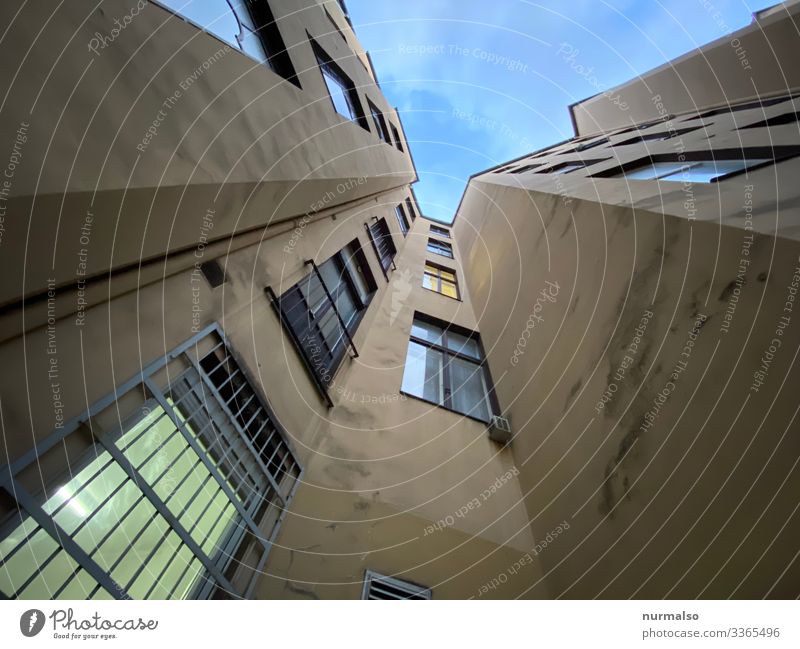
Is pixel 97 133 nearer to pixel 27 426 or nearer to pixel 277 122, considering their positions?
pixel 27 426

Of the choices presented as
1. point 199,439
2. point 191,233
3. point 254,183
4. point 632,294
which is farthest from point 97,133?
point 632,294

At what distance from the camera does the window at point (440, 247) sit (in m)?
17.6

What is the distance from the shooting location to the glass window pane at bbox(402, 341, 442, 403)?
674cm

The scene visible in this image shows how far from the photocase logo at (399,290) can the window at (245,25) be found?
486 cm

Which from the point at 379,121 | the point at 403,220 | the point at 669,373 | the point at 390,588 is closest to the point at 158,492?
the point at 390,588

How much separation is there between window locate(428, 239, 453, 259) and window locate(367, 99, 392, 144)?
516 centimetres

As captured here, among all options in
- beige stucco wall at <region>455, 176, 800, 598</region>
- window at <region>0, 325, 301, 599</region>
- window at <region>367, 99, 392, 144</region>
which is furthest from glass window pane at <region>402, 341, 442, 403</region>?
window at <region>367, 99, 392, 144</region>

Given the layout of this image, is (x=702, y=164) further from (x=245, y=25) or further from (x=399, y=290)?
(x=399, y=290)

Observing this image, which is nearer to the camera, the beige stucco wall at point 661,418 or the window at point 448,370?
the beige stucco wall at point 661,418

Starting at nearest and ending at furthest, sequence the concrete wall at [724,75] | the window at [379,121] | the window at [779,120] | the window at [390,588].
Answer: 1. the window at [390,588]
2. the window at [779,120]
3. the concrete wall at [724,75]
4. the window at [379,121]

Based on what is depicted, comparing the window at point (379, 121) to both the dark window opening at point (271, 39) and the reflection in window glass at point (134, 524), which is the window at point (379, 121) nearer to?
the dark window opening at point (271, 39)

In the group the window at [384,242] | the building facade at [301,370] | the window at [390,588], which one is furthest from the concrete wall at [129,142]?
the window at [384,242]

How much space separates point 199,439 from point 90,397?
1088mm

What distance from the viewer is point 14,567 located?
6.26 feet
